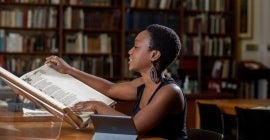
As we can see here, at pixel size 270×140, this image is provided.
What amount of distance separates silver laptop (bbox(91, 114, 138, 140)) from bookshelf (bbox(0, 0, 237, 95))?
16.1 feet

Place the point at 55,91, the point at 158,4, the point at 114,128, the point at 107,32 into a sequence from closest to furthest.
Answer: the point at 114,128, the point at 55,91, the point at 107,32, the point at 158,4

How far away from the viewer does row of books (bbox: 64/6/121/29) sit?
6.38 m

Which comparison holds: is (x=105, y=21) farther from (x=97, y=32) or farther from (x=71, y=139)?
(x=71, y=139)

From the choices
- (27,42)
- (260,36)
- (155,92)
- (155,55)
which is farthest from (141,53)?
(260,36)

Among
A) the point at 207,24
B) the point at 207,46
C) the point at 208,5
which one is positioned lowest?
the point at 207,46

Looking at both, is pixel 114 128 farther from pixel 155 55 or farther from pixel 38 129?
pixel 155 55

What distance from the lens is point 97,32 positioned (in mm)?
6621

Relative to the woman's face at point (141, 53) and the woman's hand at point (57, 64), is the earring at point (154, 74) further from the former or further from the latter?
the woman's hand at point (57, 64)

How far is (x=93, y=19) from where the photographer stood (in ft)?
21.3

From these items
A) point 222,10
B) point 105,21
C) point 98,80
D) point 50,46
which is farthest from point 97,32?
point 98,80

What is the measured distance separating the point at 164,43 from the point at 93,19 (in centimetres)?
472

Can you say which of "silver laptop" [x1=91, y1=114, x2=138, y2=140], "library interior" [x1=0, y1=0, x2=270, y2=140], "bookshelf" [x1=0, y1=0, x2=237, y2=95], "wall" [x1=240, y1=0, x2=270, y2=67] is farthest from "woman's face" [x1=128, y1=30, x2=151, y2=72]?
"wall" [x1=240, y1=0, x2=270, y2=67]

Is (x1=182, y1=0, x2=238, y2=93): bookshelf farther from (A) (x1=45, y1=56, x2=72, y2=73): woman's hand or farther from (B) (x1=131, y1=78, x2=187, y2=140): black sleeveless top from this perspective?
(B) (x1=131, y1=78, x2=187, y2=140): black sleeveless top

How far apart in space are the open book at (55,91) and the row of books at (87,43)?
444 cm
